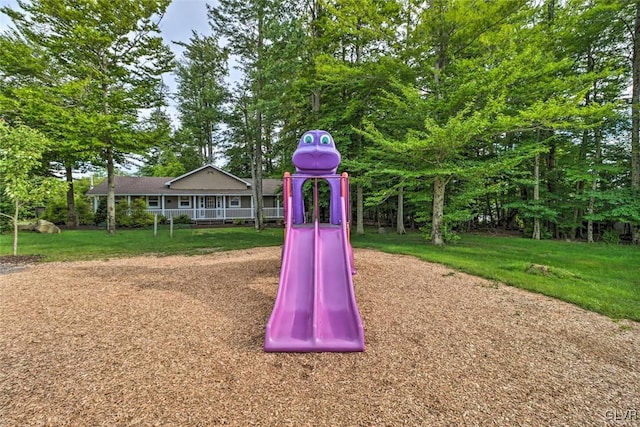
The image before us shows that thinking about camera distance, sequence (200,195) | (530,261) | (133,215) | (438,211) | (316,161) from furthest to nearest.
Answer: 1. (200,195)
2. (133,215)
3. (438,211)
4. (530,261)
5. (316,161)

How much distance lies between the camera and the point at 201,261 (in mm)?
8570

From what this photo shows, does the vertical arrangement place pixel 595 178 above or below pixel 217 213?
above

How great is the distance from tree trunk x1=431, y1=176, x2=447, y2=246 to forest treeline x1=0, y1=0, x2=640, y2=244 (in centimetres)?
7

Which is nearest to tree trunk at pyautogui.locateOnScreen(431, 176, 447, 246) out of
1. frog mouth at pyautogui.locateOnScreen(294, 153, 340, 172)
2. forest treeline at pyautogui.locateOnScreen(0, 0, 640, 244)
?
forest treeline at pyautogui.locateOnScreen(0, 0, 640, 244)

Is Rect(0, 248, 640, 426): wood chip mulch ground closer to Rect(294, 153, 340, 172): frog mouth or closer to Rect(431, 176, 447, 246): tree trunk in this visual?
Rect(294, 153, 340, 172): frog mouth

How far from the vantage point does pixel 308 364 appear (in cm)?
316

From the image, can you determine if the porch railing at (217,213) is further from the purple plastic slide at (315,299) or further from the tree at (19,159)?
the purple plastic slide at (315,299)

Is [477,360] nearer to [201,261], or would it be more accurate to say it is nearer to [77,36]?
[201,261]

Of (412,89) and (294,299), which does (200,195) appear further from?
(294,299)

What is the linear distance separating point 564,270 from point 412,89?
7.01 meters

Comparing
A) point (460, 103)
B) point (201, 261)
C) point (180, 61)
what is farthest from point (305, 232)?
point (180, 61)

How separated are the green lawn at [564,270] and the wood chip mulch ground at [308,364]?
1.63 ft

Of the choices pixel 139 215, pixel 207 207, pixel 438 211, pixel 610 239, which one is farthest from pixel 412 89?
pixel 207 207

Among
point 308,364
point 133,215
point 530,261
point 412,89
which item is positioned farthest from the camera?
point 133,215
